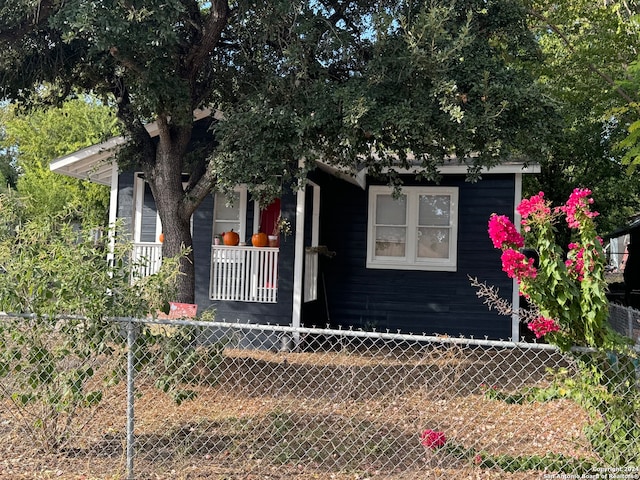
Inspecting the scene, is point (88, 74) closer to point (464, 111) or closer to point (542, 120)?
point (464, 111)

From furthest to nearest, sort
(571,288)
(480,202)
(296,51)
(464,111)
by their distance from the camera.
A: 1. (480,202)
2. (296,51)
3. (464,111)
4. (571,288)

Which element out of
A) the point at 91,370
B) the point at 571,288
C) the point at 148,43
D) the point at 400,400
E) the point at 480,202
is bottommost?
the point at 400,400

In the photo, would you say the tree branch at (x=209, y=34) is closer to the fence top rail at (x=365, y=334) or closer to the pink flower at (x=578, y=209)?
the fence top rail at (x=365, y=334)

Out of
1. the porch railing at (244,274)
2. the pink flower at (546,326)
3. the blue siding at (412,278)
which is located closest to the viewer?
the pink flower at (546,326)

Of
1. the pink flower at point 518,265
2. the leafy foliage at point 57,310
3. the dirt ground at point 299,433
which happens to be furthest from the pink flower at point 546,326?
the leafy foliage at point 57,310

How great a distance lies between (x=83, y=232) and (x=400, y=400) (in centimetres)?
397

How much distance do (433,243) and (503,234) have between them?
24.8 ft

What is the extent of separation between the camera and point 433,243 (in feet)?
34.6

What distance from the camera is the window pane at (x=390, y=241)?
1066 cm

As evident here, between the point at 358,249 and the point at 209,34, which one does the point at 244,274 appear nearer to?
the point at 358,249

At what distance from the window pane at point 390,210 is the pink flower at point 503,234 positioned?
7.56m

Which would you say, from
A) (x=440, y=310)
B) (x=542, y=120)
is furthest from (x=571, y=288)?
(x=440, y=310)

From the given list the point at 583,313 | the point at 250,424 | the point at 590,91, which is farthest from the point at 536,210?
the point at 590,91

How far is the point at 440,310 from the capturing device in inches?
409
